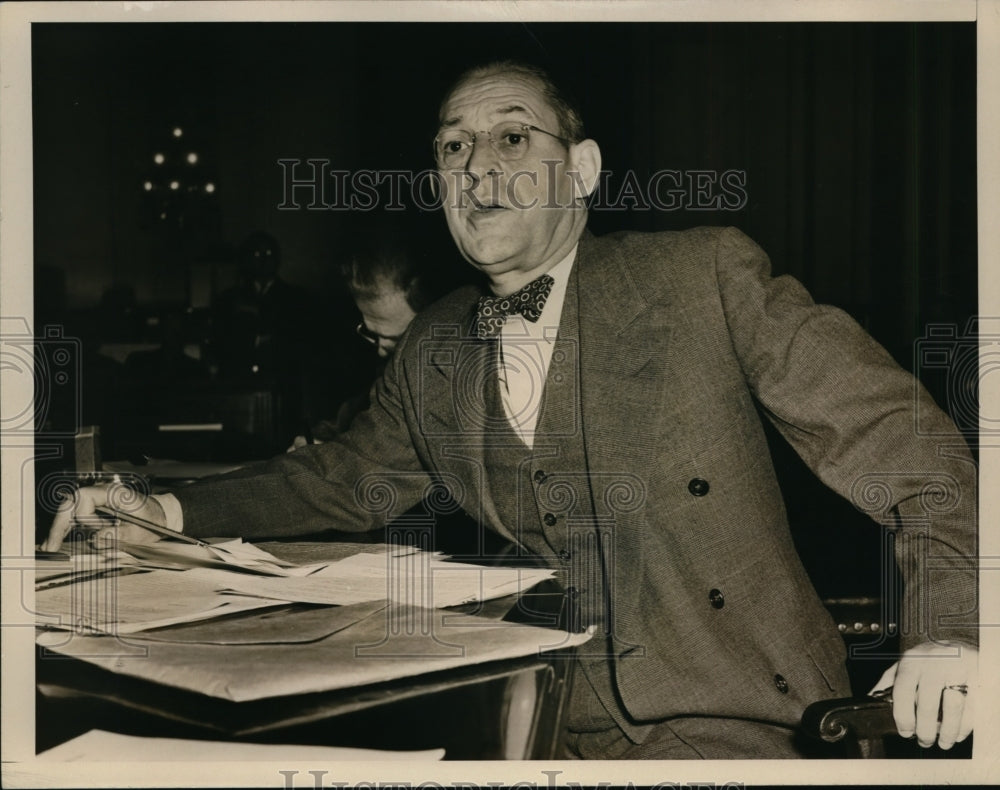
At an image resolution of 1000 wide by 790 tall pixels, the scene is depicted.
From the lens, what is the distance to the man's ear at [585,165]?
1.86 metres

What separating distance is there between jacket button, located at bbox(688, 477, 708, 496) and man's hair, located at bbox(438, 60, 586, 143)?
0.68 meters

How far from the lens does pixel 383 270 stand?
6.20 feet

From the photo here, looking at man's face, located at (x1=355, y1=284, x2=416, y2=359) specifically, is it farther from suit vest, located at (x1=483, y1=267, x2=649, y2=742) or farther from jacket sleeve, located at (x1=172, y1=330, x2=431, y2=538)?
suit vest, located at (x1=483, y1=267, x2=649, y2=742)

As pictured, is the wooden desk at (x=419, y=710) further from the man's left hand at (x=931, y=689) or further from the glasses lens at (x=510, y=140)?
the glasses lens at (x=510, y=140)

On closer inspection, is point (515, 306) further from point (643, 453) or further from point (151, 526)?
point (151, 526)

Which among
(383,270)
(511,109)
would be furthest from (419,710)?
(511,109)

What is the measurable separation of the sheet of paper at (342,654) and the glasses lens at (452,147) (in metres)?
0.85

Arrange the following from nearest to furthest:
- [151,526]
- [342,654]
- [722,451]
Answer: [342,654] < [722,451] < [151,526]

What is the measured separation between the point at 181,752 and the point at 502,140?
1.31 metres

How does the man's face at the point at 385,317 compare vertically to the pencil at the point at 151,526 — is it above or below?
above

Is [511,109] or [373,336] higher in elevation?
[511,109]

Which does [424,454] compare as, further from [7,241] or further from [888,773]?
[888,773]

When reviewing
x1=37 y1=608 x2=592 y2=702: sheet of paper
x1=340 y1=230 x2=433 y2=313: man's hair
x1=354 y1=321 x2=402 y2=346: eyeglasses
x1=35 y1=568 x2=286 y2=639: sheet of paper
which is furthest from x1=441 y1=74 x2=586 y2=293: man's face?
x1=35 y1=568 x2=286 y2=639: sheet of paper

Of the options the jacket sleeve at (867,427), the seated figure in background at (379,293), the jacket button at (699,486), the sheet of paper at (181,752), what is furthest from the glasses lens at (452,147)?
the sheet of paper at (181,752)
